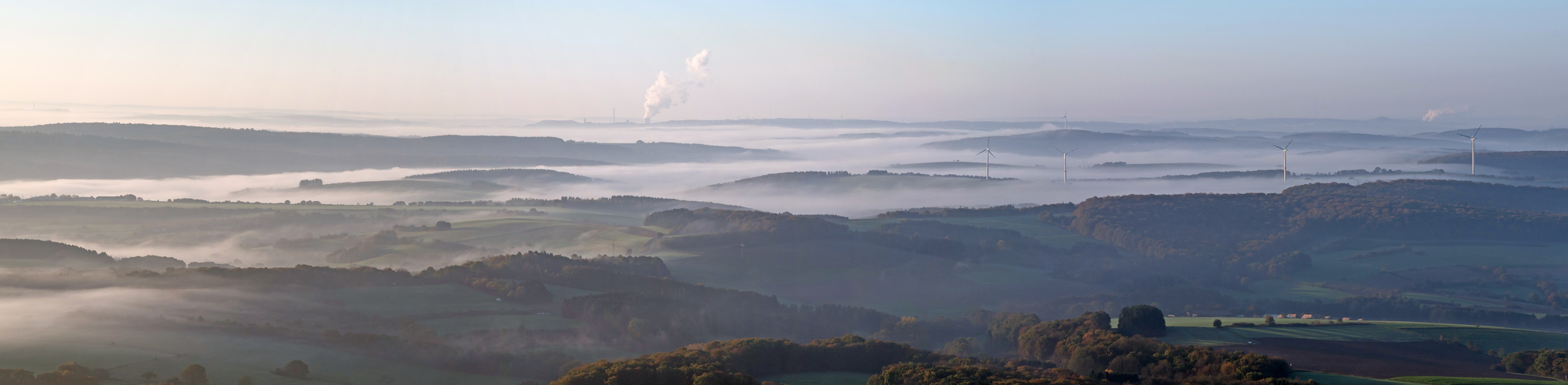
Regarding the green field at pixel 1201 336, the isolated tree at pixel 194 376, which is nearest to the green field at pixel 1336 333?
the green field at pixel 1201 336

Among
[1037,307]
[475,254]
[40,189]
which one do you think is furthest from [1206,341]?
[40,189]

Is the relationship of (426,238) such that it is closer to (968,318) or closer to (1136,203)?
(968,318)

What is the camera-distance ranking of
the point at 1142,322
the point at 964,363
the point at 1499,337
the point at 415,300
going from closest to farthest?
the point at 964,363, the point at 1142,322, the point at 1499,337, the point at 415,300

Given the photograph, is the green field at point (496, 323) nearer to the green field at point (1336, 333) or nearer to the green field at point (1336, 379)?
the green field at point (1336, 333)

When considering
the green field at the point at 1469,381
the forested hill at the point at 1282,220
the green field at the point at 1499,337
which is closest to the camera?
the green field at the point at 1469,381

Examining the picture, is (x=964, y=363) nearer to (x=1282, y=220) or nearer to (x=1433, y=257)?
(x=1433, y=257)

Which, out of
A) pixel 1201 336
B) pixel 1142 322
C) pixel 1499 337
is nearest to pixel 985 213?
pixel 1499 337

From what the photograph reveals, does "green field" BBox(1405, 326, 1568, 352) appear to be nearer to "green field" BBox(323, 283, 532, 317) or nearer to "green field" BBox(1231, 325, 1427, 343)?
"green field" BBox(1231, 325, 1427, 343)

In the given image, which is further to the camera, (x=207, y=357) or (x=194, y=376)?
(x=207, y=357)
